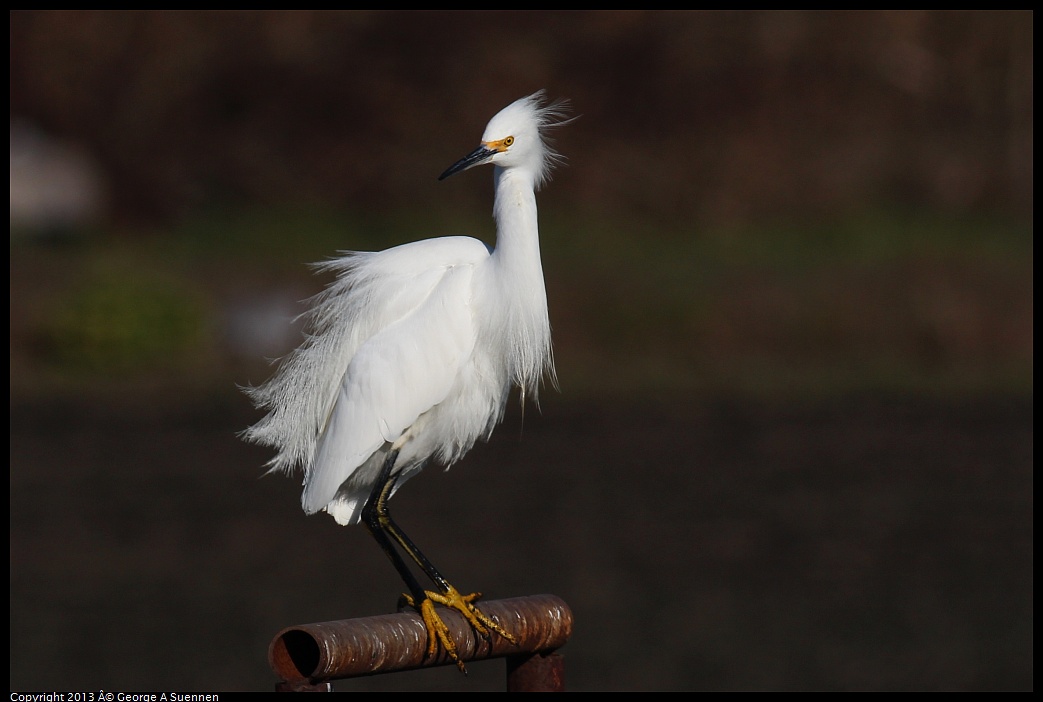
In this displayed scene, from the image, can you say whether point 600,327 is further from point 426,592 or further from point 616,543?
point 426,592

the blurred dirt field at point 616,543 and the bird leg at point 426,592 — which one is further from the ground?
the bird leg at point 426,592

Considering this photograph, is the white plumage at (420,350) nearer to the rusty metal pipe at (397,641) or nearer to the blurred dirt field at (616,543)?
the rusty metal pipe at (397,641)

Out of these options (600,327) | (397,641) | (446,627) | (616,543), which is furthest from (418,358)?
(600,327)

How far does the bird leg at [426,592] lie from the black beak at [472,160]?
710mm

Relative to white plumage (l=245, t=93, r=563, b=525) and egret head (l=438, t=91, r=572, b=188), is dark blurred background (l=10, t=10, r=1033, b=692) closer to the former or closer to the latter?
white plumage (l=245, t=93, r=563, b=525)

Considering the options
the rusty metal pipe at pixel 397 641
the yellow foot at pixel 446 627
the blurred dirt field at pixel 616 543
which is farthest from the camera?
the blurred dirt field at pixel 616 543

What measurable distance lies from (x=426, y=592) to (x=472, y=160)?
93 centimetres

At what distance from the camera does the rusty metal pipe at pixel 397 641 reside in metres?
2.33

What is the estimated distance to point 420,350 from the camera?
300 centimetres

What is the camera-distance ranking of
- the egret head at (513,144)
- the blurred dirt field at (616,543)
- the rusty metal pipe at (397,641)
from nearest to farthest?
the rusty metal pipe at (397,641), the egret head at (513,144), the blurred dirt field at (616,543)

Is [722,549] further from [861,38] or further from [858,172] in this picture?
[861,38]

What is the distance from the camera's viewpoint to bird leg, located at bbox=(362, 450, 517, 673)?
2701mm

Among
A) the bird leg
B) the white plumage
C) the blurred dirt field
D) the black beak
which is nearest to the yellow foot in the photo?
the bird leg

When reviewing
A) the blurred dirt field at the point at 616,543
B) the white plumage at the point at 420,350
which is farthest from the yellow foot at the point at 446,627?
the blurred dirt field at the point at 616,543
